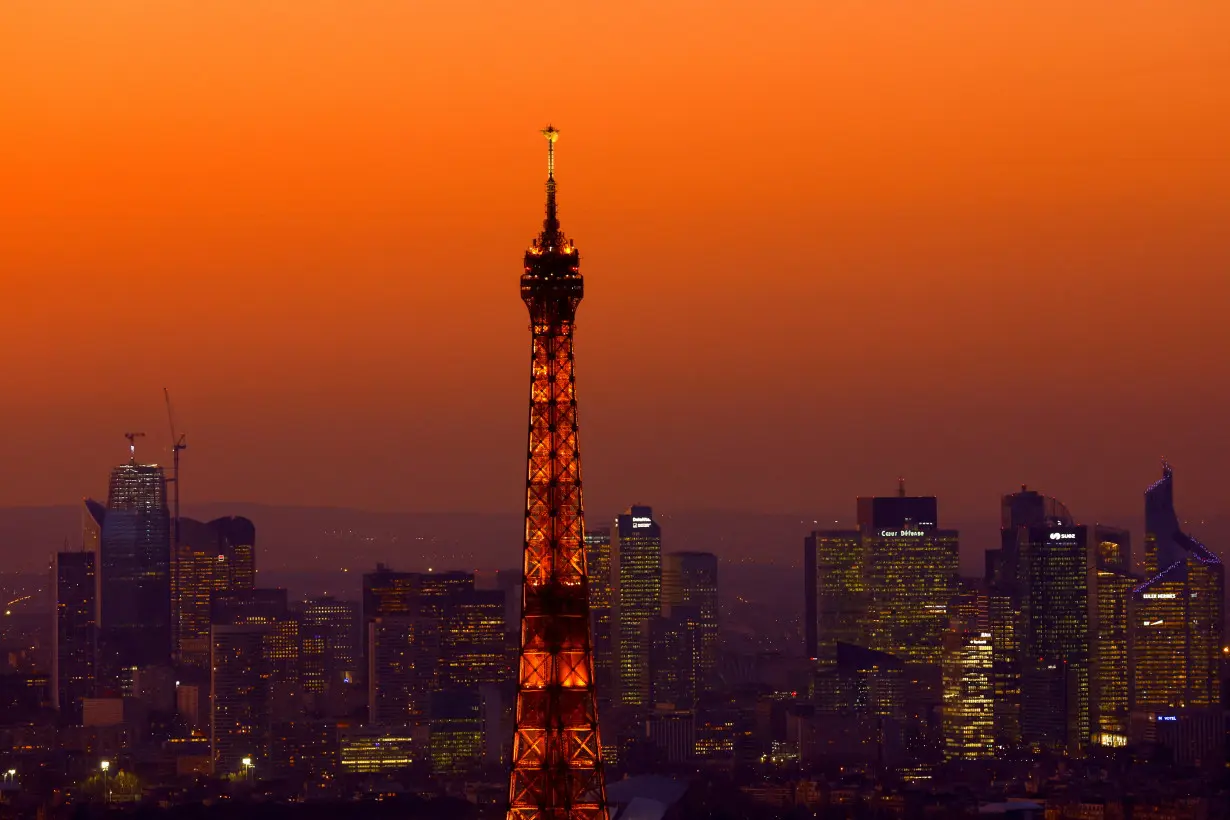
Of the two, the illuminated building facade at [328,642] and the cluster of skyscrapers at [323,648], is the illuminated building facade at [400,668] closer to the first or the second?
the cluster of skyscrapers at [323,648]

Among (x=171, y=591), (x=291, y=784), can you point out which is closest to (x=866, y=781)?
(x=291, y=784)

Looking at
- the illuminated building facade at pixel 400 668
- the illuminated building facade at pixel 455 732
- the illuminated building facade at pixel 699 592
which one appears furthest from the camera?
the illuminated building facade at pixel 699 592

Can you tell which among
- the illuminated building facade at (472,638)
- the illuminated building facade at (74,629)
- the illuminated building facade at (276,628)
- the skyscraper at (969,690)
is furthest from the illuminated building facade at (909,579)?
the illuminated building facade at (74,629)

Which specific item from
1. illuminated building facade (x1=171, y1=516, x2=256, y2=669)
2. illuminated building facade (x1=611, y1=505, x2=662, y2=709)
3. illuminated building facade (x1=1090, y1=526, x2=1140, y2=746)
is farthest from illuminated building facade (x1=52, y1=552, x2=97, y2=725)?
illuminated building facade (x1=1090, y1=526, x2=1140, y2=746)

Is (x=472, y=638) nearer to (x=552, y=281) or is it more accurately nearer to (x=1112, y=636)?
(x=1112, y=636)

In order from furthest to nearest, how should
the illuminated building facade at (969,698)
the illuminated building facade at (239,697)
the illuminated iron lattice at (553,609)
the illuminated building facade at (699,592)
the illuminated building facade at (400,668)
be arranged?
1. the illuminated building facade at (699,592)
2. the illuminated building facade at (400,668)
3. the illuminated building facade at (969,698)
4. the illuminated building facade at (239,697)
5. the illuminated iron lattice at (553,609)
